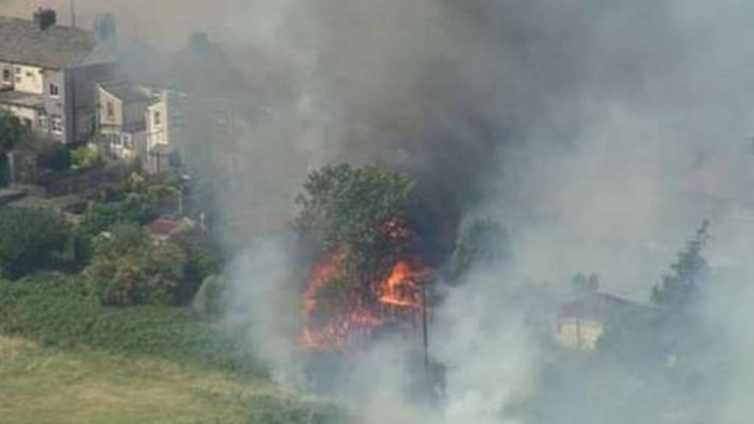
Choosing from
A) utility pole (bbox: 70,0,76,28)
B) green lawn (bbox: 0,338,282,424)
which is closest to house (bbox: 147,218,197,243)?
green lawn (bbox: 0,338,282,424)

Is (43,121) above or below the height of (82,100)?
below

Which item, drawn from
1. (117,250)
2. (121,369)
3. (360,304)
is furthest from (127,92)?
(360,304)

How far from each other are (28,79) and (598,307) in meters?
22.2

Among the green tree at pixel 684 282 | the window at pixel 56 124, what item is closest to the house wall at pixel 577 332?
the green tree at pixel 684 282

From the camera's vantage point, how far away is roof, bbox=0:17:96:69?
44.0 meters

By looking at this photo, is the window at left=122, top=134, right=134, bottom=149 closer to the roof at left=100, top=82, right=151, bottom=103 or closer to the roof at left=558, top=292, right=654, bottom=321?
the roof at left=100, top=82, right=151, bottom=103

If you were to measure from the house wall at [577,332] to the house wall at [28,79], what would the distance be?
68.5ft

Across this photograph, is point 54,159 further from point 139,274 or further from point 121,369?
point 121,369

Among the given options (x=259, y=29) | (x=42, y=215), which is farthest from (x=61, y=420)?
(x=259, y=29)

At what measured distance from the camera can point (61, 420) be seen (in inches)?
1043

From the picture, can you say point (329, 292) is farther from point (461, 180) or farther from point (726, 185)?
point (726, 185)

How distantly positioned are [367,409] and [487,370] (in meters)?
2.06

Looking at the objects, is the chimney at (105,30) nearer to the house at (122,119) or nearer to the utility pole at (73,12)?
the house at (122,119)

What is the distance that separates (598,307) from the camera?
28656 millimetres
